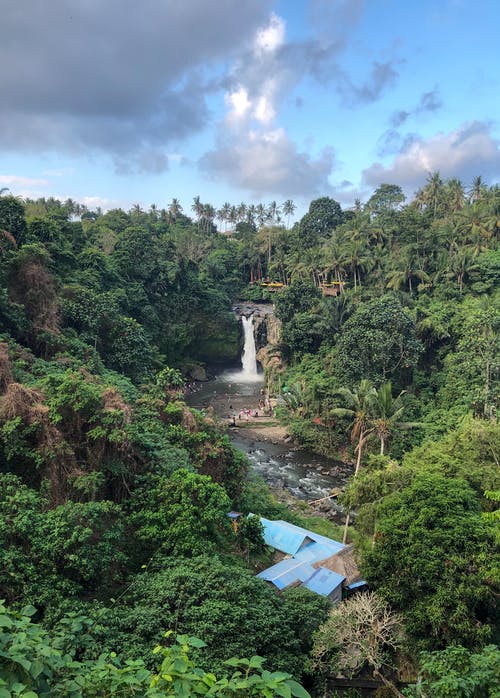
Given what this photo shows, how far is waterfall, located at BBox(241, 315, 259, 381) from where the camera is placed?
49938mm

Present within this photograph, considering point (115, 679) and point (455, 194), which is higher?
point (455, 194)

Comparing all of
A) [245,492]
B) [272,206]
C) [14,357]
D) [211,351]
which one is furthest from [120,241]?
[272,206]

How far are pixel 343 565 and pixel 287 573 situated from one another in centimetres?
202

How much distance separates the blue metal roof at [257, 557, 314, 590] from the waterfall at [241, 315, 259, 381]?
34961mm

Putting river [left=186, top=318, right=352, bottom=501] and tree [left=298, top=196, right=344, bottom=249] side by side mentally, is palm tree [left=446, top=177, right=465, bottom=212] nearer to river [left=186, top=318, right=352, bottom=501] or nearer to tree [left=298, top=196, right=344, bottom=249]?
tree [left=298, top=196, right=344, bottom=249]

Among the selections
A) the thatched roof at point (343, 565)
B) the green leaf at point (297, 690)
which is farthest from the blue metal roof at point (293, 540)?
the green leaf at point (297, 690)

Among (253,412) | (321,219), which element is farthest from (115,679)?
(321,219)

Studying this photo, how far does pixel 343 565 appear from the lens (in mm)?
14773

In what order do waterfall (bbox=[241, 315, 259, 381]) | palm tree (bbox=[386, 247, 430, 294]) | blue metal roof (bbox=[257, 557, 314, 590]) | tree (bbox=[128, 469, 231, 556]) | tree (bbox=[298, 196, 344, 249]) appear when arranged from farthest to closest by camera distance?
tree (bbox=[298, 196, 344, 249])
waterfall (bbox=[241, 315, 259, 381])
palm tree (bbox=[386, 247, 430, 294])
blue metal roof (bbox=[257, 557, 314, 590])
tree (bbox=[128, 469, 231, 556])

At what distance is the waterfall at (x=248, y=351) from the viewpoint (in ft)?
164

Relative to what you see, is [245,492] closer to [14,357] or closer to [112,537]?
[112,537]

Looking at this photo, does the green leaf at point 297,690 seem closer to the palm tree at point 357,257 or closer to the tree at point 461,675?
the tree at point 461,675

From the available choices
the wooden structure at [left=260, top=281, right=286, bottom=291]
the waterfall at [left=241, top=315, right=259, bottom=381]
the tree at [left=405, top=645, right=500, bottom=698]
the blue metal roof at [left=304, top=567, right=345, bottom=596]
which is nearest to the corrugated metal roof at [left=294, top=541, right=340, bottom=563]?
the blue metal roof at [left=304, top=567, right=345, bottom=596]

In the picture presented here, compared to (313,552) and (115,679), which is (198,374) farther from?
(115,679)
